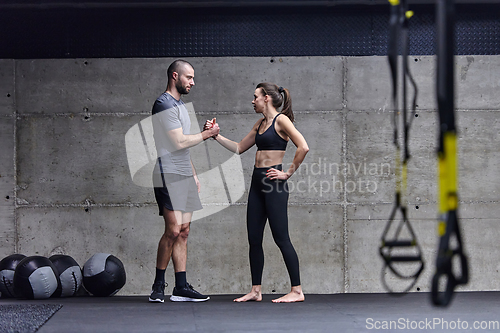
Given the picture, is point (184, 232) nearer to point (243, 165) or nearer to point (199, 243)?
point (199, 243)

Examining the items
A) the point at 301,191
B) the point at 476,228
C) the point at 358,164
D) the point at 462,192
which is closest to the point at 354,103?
the point at 358,164

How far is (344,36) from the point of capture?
4391 mm

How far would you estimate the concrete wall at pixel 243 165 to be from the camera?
4.19m

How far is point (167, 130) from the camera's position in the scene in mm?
3467

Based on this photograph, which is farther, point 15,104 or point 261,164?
point 15,104

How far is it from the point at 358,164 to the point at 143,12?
234 centimetres

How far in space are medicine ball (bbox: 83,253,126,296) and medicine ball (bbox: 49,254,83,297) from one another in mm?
55

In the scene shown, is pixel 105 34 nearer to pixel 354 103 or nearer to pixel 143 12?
pixel 143 12

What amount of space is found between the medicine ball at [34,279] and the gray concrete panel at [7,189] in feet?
2.21

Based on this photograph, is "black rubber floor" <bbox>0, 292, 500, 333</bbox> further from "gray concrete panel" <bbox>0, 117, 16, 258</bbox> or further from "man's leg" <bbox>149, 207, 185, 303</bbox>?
"gray concrete panel" <bbox>0, 117, 16, 258</bbox>

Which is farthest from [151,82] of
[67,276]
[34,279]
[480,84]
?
[480,84]

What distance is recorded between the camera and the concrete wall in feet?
13.8

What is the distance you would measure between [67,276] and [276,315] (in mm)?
1695

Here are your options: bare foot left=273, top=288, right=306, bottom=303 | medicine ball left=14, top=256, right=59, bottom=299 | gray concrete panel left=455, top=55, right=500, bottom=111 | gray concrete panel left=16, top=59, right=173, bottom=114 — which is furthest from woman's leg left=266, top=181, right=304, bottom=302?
gray concrete panel left=455, top=55, right=500, bottom=111
